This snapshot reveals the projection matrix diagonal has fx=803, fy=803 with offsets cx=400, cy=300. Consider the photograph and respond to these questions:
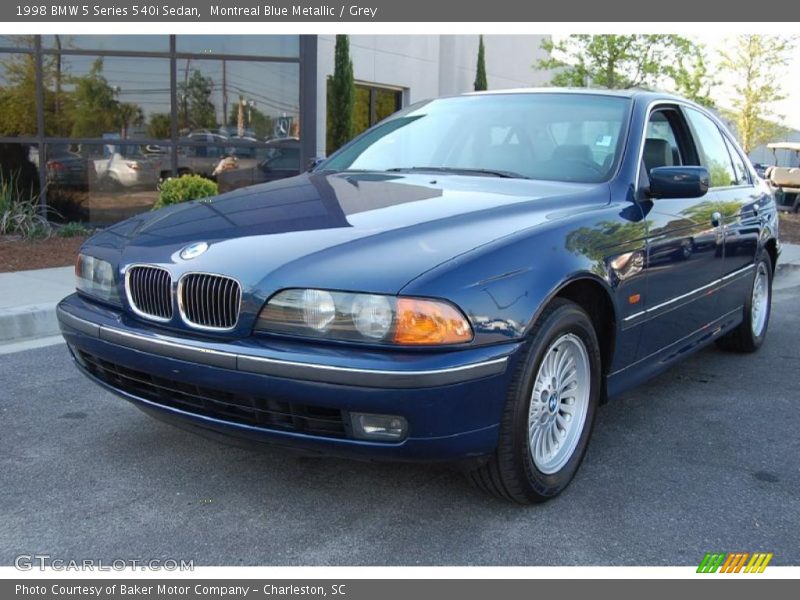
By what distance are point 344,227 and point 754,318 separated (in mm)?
3708

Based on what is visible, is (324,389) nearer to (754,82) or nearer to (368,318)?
(368,318)

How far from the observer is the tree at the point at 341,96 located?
1505 centimetres

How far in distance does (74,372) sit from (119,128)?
811 centimetres

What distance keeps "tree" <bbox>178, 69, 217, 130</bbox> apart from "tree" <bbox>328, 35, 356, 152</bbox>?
3.17 m

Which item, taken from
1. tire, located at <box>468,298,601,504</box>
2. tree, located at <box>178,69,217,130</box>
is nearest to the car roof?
tire, located at <box>468,298,601,504</box>

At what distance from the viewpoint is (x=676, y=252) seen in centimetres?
376

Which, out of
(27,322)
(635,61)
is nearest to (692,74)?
(635,61)

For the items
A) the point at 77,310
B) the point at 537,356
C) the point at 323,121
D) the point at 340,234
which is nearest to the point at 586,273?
the point at 537,356

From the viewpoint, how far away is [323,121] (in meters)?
14.8

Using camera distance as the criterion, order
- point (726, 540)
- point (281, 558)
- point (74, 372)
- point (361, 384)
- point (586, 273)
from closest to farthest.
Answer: point (361, 384) → point (281, 558) → point (726, 540) → point (586, 273) → point (74, 372)

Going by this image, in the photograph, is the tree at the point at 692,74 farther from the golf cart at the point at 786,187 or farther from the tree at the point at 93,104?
the tree at the point at 93,104

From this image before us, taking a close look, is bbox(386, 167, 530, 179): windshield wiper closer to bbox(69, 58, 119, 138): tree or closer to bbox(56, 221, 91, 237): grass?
bbox(56, 221, 91, 237): grass

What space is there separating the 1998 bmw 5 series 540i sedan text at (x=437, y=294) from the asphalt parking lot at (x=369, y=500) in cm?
24

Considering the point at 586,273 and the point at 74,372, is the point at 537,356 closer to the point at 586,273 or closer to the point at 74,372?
the point at 586,273
